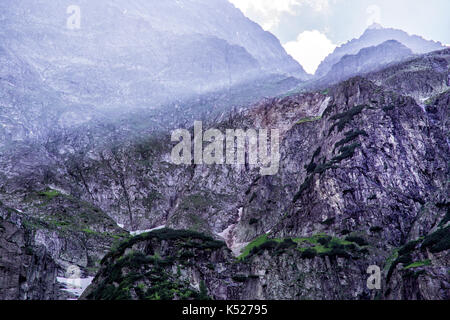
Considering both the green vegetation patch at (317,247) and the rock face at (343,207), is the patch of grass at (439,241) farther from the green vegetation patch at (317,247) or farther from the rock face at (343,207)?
the green vegetation patch at (317,247)

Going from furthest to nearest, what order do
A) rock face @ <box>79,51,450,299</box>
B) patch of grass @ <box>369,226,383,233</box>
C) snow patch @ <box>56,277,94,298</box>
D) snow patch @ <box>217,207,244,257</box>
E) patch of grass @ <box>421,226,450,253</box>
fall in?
snow patch @ <box>217,207,244,257</box>, snow patch @ <box>56,277,94,298</box>, patch of grass @ <box>369,226,383,233</box>, rock face @ <box>79,51,450,299</box>, patch of grass @ <box>421,226,450,253</box>

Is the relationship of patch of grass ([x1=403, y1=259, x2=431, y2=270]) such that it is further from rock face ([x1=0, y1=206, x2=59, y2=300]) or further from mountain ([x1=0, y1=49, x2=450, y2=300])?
rock face ([x1=0, y1=206, x2=59, y2=300])

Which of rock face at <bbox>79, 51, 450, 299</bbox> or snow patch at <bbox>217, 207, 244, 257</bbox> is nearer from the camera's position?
rock face at <bbox>79, 51, 450, 299</bbox>

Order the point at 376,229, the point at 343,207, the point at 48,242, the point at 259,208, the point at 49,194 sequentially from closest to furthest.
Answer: the point at 376,229 < the point at 343,207 < the point at 48,242 < the point at 259,208 < the point at 49,194

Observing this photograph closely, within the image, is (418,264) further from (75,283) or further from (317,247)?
(75,283)

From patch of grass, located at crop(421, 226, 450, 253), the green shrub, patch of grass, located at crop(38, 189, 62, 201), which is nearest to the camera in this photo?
patch of grass, located at crop(421, 226, 450, 253)

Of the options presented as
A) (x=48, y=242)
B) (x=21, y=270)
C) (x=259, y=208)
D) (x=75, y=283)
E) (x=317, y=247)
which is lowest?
(x=21, y=270)

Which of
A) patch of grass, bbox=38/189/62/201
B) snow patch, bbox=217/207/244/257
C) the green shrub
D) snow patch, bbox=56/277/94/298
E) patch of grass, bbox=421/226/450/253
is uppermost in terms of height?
patch of grass, bbox=38/189/62/201

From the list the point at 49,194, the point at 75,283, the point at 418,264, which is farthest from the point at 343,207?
the point at 49,194

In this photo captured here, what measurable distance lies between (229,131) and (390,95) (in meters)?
73.1

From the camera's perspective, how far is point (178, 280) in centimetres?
5988

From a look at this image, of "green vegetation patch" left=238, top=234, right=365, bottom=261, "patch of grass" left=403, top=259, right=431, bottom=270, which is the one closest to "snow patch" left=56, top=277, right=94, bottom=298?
"green vegetation patch" left=238, top=234, right=365, bottom=261

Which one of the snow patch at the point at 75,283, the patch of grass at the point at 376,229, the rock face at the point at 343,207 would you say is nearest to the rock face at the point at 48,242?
the snow patch at the point at 75,283
